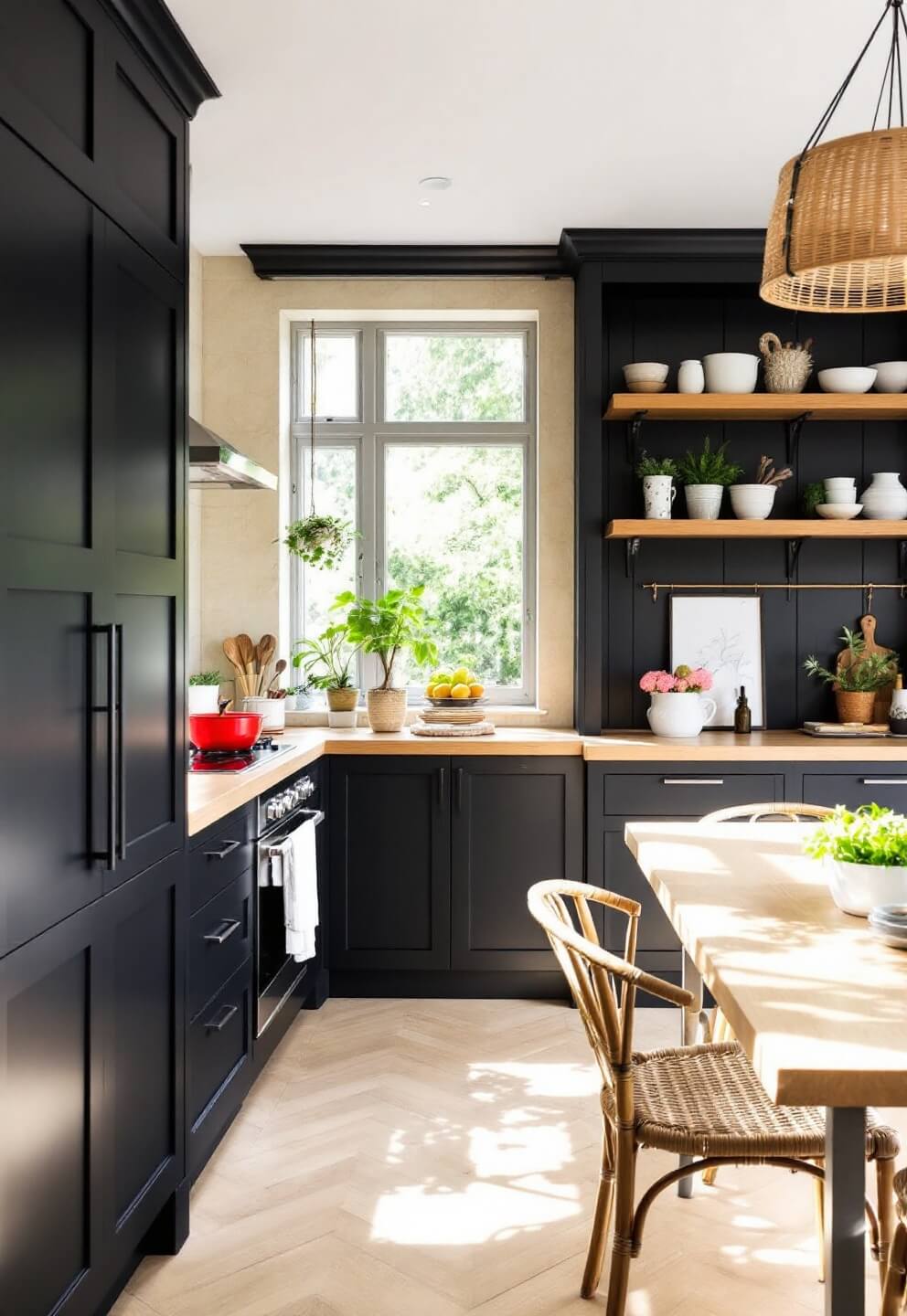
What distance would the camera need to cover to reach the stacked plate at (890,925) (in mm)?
1727

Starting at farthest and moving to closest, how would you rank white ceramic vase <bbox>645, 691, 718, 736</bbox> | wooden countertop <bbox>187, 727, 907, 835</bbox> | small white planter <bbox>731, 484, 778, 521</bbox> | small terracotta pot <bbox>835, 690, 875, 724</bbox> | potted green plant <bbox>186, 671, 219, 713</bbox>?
small terracotta pot <bbox>835, 690, 875, 724</bbox>, small white planter <bbox>731, 484, 778, 521</bbox>, white ceramic vase <bbox>645, 691, 718, 736</bbox>, wooden countertop <bbox>187, 727, 907, 835</bbox>, potted green plant <bbox>186, 671, 219, 713</bbox>

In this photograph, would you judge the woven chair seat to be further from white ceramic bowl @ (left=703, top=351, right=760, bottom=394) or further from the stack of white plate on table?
white ceramic bowl @ (left=703, top=351, right=760, bottom=394)

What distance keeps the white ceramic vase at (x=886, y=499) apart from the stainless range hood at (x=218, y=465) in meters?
2.33

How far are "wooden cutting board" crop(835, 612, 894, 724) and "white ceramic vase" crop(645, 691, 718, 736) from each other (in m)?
0.74

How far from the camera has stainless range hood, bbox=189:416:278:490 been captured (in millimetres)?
2869

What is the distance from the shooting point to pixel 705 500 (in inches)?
163

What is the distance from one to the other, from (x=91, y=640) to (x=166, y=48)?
1268 mm

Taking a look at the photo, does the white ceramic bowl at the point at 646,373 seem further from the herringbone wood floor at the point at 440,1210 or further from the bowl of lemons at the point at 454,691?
the herringbone wood floor at the point at 440,1210

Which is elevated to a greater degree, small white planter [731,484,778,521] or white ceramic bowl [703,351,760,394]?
white ceramic bowl [703,351,760,394]

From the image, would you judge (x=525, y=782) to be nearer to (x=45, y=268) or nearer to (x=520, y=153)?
(x=520, y=153)

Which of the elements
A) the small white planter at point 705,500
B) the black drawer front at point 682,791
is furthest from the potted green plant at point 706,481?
the black drawer front at point 682,791

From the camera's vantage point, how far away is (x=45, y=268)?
65.7 inches

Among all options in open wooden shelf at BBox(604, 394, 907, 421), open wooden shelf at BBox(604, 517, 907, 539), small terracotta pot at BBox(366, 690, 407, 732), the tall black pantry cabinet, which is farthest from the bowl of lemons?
the tall black pantry cabinet

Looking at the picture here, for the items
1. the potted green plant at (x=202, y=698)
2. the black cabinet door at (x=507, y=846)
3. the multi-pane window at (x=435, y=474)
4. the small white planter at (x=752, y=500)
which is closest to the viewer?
the potted green plant at (x=202, y=698)
